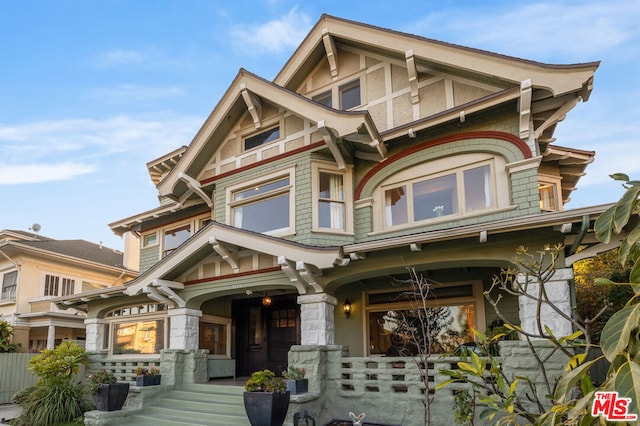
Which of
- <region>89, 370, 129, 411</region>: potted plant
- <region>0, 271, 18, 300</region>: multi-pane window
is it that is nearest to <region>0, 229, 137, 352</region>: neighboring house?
<region>0, 271, 18, 300</region>: multi-pane window

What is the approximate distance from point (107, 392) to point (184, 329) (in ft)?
6.72

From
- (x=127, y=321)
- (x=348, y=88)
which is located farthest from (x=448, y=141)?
(x=127, y=321)

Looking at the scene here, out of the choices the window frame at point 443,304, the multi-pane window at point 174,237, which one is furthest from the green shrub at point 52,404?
the window frame at point 443,304

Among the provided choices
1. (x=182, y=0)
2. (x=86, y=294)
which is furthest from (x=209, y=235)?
(x=182, y=0)

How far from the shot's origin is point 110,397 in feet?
32.0

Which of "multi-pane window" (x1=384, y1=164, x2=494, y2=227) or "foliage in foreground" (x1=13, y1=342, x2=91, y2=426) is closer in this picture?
"multi-pane window" (x1=384, y1=164, x2=494, y2=227)

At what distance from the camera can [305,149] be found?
10453mm

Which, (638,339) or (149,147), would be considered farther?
(149,147)

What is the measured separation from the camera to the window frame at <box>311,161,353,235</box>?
10.0 m

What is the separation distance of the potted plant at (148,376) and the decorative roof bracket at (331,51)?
27.2 ft

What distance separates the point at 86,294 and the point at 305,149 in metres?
7.78

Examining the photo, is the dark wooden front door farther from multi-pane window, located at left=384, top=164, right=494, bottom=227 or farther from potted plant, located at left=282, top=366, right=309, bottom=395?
multi-pane window, located at left=384, top=164, right=494, bottom=227

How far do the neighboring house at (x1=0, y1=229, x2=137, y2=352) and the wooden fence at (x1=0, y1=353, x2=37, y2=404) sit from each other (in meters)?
3.55

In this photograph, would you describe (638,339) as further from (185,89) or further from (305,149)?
(185,89)
